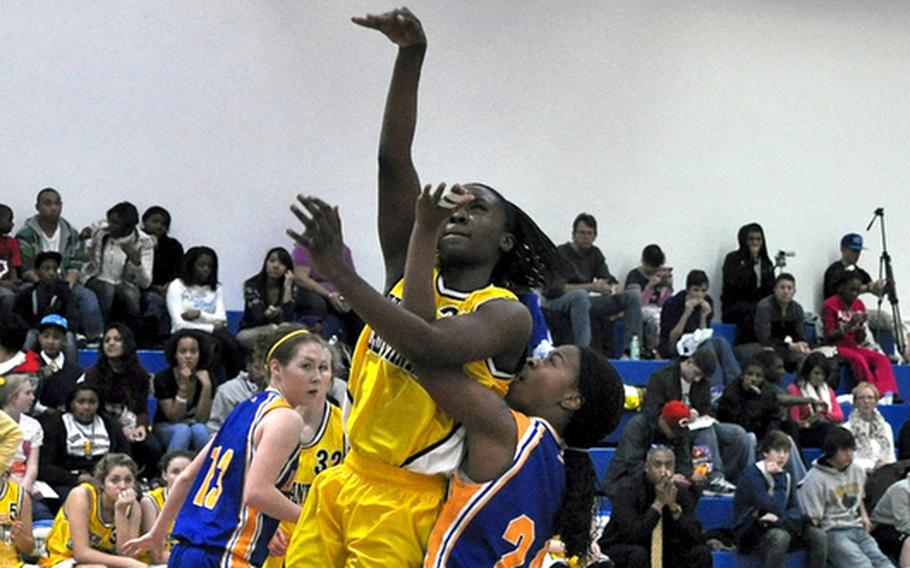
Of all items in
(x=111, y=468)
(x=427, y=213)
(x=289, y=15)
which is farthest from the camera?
(x=289, y=15)

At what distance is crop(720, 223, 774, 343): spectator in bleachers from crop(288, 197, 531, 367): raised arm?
10.6m

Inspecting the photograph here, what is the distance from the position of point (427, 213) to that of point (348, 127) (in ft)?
33.2

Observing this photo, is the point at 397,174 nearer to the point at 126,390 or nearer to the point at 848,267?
the point at 126,390

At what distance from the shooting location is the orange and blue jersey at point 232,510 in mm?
4863

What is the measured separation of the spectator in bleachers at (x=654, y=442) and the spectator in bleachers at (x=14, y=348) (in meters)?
3.68

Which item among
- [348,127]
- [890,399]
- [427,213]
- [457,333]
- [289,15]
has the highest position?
[289,15]

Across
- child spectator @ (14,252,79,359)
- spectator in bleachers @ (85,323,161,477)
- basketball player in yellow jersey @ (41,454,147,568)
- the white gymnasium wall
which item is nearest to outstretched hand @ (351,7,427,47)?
basketball player in yellow jersey @ (41,454,147,568)

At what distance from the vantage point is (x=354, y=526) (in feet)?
12.4

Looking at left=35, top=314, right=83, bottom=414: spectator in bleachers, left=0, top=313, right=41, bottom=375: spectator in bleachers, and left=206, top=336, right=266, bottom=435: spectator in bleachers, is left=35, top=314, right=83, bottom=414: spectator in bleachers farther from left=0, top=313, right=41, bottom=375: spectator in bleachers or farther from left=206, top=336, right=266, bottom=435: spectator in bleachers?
left=206, top=336, right=266, bottom=435: spectator in bleachers

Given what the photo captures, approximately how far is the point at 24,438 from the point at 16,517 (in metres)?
1.04

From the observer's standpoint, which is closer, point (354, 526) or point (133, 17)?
point (354, 526)

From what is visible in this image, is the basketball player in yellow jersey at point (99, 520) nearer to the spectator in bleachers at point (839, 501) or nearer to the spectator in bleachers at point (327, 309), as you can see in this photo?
the spectator in bleachers at point (327, 309)

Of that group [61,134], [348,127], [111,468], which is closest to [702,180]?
[348,127]

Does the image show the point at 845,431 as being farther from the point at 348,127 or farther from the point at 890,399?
Answer: the point at 348,127
